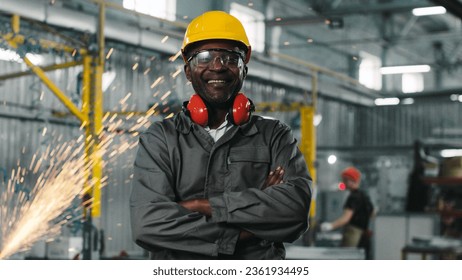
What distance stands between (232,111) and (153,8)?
19.6 ft

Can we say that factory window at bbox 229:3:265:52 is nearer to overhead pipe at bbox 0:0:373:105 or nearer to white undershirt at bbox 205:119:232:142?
overhead pipe at bbox 0:0:373:105

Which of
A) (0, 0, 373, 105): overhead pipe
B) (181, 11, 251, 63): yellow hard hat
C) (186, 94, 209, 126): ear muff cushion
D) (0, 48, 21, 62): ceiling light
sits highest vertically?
(0, 0, 373, 105): overhead pipe

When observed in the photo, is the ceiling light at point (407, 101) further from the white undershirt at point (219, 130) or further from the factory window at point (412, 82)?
the white undershirt at point (219, 130)

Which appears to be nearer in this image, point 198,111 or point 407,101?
point 198,111

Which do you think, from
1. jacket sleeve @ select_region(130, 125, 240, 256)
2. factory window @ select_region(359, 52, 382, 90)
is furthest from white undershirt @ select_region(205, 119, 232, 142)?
factory window @ select_region(359, 52, 382, 90)

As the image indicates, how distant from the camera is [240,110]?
197cm

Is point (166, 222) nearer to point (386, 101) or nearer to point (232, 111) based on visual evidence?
point (232, 111)

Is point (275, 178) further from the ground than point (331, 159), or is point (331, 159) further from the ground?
point (331, 159)

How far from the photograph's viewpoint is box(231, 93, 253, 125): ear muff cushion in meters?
1.97

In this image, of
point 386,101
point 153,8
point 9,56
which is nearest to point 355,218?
point 153,8

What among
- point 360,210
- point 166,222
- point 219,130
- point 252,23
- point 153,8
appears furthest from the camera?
point 252,23

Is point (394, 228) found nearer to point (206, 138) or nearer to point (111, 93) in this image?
point (111, 93)

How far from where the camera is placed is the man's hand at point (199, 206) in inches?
74.5
